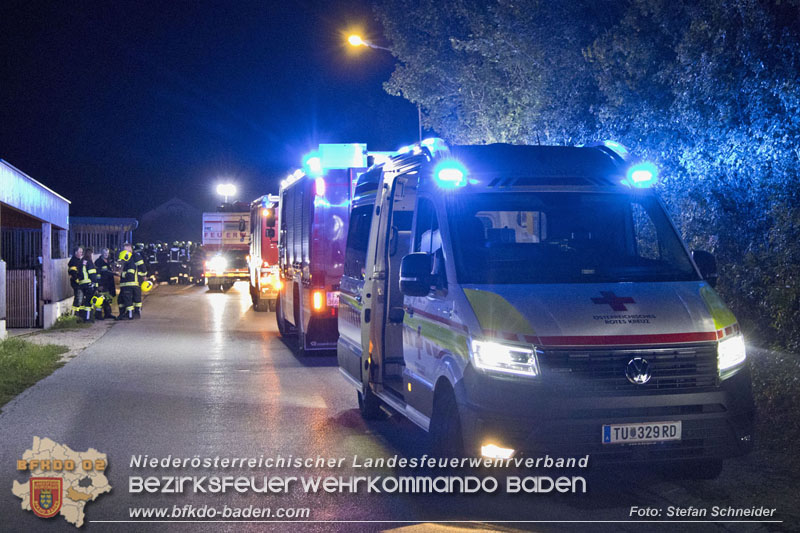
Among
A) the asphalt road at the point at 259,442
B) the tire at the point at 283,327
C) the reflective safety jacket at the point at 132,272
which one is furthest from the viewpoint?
the reflective safety jacket at the point at 132,272

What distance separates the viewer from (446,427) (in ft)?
20.6

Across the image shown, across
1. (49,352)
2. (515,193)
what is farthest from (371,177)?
(49,352)

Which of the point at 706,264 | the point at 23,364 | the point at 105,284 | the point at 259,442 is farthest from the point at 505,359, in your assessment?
the point at 105,284

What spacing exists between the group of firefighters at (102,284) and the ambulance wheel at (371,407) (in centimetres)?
1368

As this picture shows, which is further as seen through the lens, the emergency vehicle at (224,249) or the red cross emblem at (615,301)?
the emergency vehicle at (224,249)

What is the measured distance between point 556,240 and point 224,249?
90.3 ft

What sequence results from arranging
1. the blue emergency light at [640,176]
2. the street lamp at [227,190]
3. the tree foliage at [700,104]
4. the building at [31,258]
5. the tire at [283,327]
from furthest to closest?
the street lamp at [227,190] < the building at [31,258] < the tire at [283,327] < the tree foliage at [700,104] < the blue emergency light at [640,176]

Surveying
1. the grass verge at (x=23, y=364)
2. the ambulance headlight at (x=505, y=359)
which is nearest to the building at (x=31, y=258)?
the grass verge at (x=23, y=364)

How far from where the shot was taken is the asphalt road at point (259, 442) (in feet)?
19.3

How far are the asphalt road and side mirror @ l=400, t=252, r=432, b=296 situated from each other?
1.48 metres

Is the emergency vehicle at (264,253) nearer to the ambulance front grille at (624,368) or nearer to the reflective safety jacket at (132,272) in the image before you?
the reflective safety jacket at (132,272)

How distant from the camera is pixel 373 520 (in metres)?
5.82

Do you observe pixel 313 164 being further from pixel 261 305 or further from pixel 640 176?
pixel 261 305

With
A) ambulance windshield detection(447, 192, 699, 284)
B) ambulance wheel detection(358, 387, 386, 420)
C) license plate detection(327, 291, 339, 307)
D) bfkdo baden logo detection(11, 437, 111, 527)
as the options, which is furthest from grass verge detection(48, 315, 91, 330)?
ambulance windshield detection(447, 192, 699, 284)
